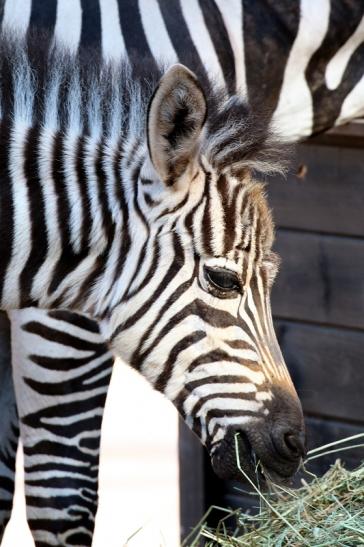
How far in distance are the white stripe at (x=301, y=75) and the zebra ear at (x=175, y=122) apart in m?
1.66

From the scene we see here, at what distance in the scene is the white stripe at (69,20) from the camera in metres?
4.60

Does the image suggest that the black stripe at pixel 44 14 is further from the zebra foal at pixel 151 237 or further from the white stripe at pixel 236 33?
the zebra foal at pixel 151 237

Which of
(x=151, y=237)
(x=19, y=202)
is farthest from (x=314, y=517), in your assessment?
(x=19, y=202)

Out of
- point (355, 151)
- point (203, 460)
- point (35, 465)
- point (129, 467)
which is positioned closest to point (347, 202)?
point (355, 151)

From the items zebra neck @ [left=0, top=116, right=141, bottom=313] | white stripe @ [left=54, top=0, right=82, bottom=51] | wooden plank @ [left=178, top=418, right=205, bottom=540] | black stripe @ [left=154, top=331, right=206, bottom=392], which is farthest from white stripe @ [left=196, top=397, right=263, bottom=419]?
wooden plank @ [left=178, top=418, right=205, bottom=540]

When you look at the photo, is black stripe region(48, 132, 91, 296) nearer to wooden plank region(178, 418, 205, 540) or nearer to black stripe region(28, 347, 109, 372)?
black stripe region(28, 347, 109, 372)

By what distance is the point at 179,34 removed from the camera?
15.7 feet

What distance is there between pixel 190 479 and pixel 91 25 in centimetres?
269

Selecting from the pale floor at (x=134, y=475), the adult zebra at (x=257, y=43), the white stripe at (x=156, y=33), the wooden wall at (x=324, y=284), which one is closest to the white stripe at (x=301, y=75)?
the adult zebra at (x=257, y=43)

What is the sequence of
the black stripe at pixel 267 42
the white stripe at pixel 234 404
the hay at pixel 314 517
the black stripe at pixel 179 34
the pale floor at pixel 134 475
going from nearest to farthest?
the hay at pixel 314 517 → the white stripe at pixel 234 404 → the black stripe at pixel 179 34 → the black stripe at pixel 267 42 → the pale floor at pixel 134 475

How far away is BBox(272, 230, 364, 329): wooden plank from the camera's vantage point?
221 inches

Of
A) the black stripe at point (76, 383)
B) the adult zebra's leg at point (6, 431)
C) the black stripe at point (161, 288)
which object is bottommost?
the adult zebra's leg at point (6, 431)

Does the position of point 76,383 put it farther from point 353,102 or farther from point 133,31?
point 353,102

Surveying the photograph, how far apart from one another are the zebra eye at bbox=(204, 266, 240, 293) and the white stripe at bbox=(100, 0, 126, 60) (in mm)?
1460
